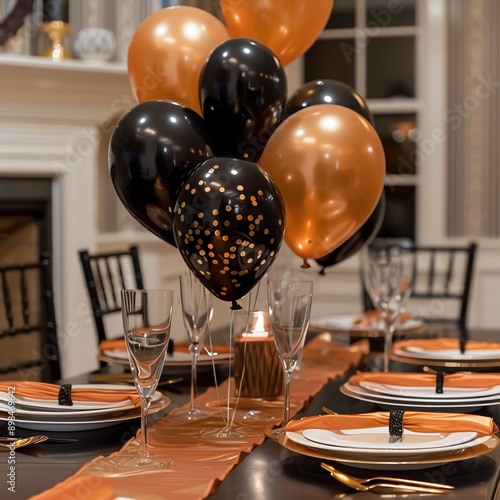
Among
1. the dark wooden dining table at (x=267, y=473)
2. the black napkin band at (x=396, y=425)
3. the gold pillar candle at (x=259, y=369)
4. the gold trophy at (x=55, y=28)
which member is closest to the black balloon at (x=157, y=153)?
the gold pillar candle at (x=259, y=369)

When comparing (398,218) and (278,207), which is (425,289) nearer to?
(398,218)

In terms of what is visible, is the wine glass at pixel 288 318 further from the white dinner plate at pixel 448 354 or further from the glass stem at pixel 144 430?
the white dinner plate at pixel 448 354

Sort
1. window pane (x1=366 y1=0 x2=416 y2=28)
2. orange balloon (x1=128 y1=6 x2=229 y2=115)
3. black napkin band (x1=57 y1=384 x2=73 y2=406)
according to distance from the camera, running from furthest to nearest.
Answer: window pane (x1=366 y1=0 x2=416 y2=28), orange balloon (x1=128 y1=6 x2=229 y2=115), black napkin band (x1=57 y1=384 x2=73 y2=406)

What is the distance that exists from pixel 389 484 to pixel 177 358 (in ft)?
2.81

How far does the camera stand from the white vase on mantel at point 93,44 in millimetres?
3252

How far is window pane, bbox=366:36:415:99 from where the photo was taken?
430 centimetres

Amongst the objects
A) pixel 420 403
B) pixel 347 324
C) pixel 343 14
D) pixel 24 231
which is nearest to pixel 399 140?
pixel 343 14

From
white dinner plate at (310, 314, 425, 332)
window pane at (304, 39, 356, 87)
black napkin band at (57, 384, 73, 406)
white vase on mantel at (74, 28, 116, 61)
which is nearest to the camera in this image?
black napkin band at (57, 384, 73, 406)

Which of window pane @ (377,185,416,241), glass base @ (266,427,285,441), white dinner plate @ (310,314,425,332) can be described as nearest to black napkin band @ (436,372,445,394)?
glass base @ (266,427,285,441)

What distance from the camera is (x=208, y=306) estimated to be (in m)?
1.40

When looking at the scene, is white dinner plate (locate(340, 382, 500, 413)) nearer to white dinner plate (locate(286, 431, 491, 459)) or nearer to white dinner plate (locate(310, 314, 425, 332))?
white dinner plate (locate(286, 431, 491, 459))

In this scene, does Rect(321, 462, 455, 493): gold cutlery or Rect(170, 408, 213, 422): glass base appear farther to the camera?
Rect(170, 408, 213, 422): glass base

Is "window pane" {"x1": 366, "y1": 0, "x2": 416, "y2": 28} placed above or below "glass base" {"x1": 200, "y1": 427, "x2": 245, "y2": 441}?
above

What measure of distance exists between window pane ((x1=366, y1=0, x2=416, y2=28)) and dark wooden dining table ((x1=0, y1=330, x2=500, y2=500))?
3.45m
